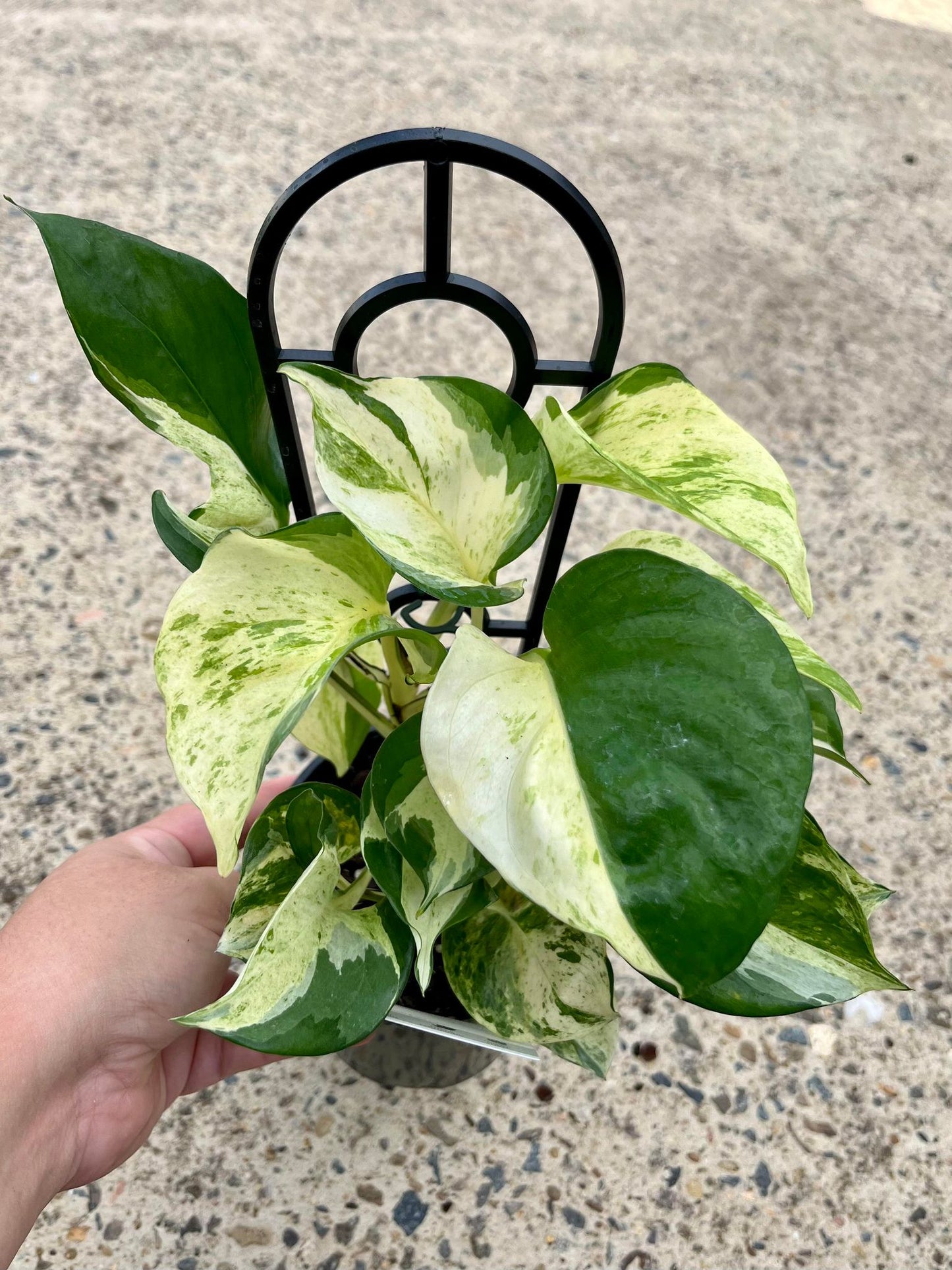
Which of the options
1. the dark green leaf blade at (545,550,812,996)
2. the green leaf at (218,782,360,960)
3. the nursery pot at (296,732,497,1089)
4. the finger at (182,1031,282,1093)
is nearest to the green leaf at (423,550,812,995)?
the dark green leaf blade at (545,550,812,996)

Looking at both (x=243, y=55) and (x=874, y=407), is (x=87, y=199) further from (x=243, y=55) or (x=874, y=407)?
(x=874, y=407)

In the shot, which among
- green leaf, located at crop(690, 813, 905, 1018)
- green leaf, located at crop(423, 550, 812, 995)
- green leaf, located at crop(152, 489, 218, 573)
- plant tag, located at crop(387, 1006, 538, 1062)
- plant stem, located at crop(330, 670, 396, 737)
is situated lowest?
plant tag, located at crop(387, 1006, 538, 1062)

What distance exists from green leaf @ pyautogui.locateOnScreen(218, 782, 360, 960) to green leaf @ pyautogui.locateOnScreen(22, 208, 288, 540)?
12cm

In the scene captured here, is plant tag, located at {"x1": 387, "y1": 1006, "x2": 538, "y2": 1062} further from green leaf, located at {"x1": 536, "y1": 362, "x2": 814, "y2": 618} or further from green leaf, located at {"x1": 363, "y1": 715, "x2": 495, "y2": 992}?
green leaf, located at {"x1": 536, "y1": 362, "x2": 814, "y2": 618}

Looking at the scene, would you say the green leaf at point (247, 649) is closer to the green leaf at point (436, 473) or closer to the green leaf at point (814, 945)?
the green leaf at point (436, 473)

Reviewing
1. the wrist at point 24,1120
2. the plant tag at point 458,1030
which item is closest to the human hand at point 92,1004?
the wrist at point 24,1120

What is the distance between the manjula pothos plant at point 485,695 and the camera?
281mm

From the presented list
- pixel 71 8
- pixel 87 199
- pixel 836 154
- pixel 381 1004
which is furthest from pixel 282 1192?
pixel 71 8

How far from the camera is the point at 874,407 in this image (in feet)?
3.44

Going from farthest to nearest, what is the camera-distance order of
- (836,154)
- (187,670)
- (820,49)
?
1. (820,49)
2. (836,154)
3. (187,670)

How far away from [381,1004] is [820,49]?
63.3 inches

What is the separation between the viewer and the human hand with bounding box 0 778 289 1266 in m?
0.44

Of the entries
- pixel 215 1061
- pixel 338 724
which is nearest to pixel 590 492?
pixel 338 724

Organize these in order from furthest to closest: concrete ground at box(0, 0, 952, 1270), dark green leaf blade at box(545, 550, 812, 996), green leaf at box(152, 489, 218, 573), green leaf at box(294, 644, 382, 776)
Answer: concrete ground at box(0, 0, 952, 1270) < green leaf at box(294, 644, 382, 776) < green leaf at box(152, 489, 218, 573) < dark green leaf blade at box(545, 550, 812, 996)
